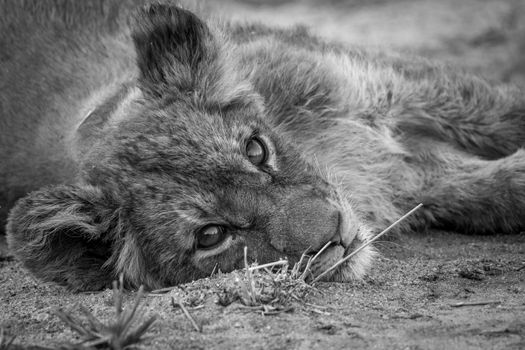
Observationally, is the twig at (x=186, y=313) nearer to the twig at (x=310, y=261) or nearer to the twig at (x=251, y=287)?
the twig at (x=251, y=287)

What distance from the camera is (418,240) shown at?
4.68 metres

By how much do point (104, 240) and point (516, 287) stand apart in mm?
2115

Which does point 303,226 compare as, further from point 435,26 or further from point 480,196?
point 435,26

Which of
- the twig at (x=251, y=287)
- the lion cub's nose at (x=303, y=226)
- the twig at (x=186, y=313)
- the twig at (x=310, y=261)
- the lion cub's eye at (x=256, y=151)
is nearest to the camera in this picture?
the twig at (x=186, y=313)

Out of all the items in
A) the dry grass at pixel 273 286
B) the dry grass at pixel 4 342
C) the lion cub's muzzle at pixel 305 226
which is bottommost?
the dry grass at pixel 4 342

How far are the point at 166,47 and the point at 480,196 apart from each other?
218cm

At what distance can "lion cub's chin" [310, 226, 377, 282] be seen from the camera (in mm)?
3557

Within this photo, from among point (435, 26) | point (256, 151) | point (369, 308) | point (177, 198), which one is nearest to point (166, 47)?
point (256, 151)

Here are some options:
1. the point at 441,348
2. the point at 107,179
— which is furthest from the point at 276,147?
the point at 441,348

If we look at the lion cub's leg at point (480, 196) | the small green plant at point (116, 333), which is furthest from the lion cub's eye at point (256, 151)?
the lion cub's leg at point (480, 196)

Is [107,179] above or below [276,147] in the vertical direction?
below

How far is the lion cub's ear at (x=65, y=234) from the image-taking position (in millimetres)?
3758

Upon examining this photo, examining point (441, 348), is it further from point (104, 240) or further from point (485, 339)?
point (104, 240)

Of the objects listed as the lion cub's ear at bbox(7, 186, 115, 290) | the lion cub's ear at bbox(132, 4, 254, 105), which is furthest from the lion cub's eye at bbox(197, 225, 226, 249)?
the lion cub's ear at bbox(132, 4, 254, 105)
